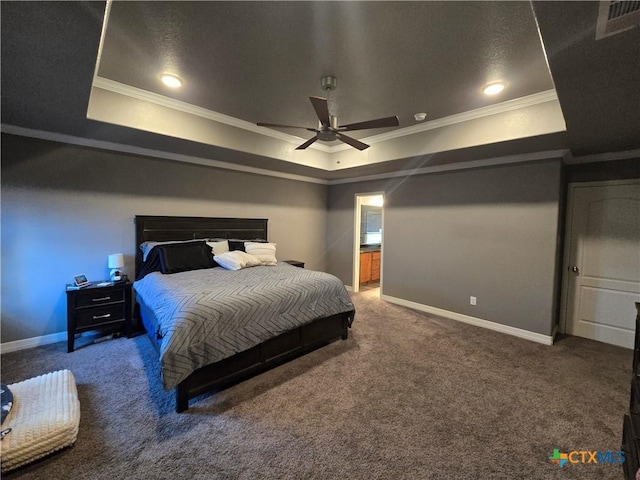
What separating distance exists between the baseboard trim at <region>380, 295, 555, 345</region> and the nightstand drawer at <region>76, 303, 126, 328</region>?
4.11 metres

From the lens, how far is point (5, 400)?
1.78m

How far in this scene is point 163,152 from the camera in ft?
12.2

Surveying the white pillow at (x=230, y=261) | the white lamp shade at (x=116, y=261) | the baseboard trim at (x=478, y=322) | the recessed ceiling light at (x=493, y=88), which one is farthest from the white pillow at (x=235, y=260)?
the recessed ceiling light at (x=493, y=88)

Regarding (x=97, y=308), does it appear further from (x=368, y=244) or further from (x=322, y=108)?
(x=368, y=244)

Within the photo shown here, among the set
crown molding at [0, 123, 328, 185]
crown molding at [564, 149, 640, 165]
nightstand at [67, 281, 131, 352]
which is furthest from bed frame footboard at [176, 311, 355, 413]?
crown molding at [564, 149, 640, 165]

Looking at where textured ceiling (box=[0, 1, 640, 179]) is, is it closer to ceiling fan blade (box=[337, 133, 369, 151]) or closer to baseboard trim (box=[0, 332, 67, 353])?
ceiling fan blade (box=[337, 133, 369, 151])

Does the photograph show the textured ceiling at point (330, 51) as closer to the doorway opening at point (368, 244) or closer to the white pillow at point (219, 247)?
the white pillow at point (219, 247)

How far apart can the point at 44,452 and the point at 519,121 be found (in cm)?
470

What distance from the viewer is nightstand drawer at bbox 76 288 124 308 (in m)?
2.95

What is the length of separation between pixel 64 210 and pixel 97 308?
1.19 meters

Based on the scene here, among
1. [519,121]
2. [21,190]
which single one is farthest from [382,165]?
[21,190]

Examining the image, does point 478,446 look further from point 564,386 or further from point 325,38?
point 325,38

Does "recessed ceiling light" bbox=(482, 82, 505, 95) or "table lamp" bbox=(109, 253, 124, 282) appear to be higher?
"recessed ceiling light" bbox=(482, 82, 505, 95)

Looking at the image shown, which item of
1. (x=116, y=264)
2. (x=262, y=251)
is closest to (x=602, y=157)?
(x=262, y=251)
